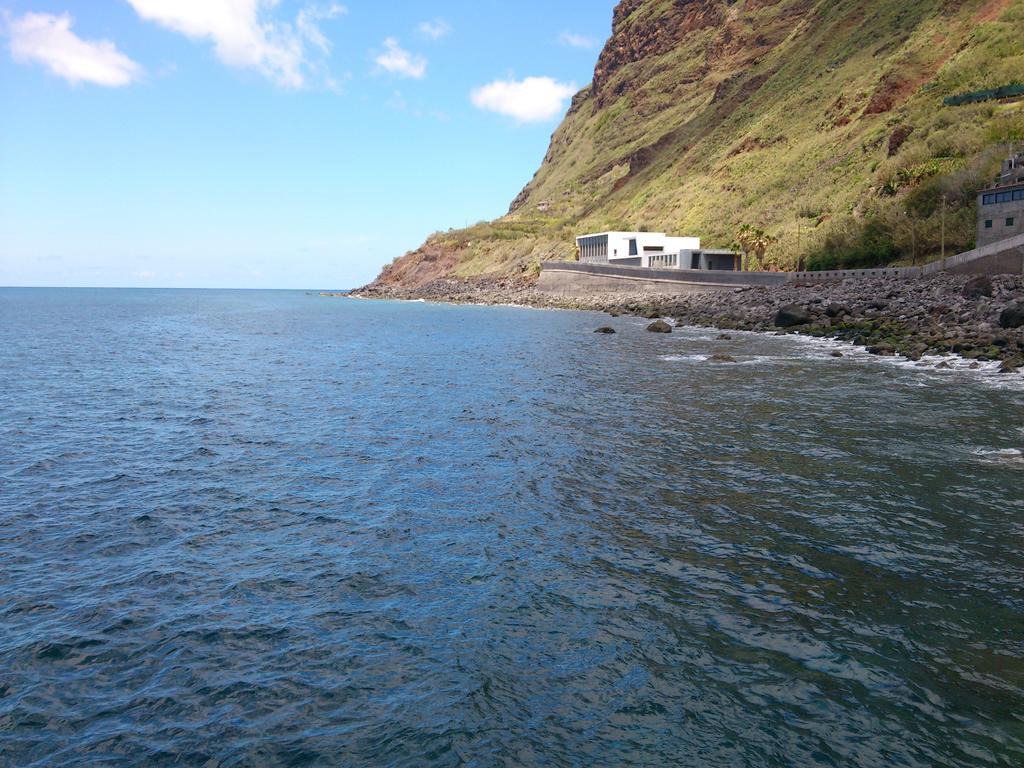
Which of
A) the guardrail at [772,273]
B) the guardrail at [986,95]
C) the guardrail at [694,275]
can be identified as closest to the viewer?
the guardrail at [772,273]

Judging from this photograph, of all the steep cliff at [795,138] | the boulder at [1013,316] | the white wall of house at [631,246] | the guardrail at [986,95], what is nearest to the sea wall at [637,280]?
the white wall of house at [631,246]

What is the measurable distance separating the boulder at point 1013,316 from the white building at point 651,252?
182 feet

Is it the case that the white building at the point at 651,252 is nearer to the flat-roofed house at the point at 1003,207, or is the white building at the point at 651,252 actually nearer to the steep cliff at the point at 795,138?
the steep cliff at the point at 795,138

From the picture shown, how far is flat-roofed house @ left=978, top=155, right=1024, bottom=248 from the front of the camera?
55656 millimetres

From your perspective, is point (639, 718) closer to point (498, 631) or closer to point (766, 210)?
point (498, 631)

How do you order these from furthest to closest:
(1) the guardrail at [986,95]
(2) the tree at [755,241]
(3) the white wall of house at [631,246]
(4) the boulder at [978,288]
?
(3) the white wall of house at [631,246] < (2) the tree at [755,241] < (1) the guardrail at [986,95] < (4) the boulder at [978,288]

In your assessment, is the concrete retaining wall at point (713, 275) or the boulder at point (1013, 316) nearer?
the boulder at point (1013, 316)

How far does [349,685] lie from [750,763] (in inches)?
207

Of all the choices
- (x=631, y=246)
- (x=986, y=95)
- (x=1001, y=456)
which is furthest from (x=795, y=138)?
(x=1001, y=456)

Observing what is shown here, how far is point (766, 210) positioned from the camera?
100812 mm

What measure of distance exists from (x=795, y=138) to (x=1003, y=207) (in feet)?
203

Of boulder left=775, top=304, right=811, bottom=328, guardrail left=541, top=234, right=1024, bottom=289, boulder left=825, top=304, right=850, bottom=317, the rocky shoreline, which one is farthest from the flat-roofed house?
boulder left=775, top=304, right=811, bottom=328

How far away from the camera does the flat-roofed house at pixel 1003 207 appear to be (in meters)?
55.7

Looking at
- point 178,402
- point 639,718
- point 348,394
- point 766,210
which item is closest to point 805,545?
point 639,718
